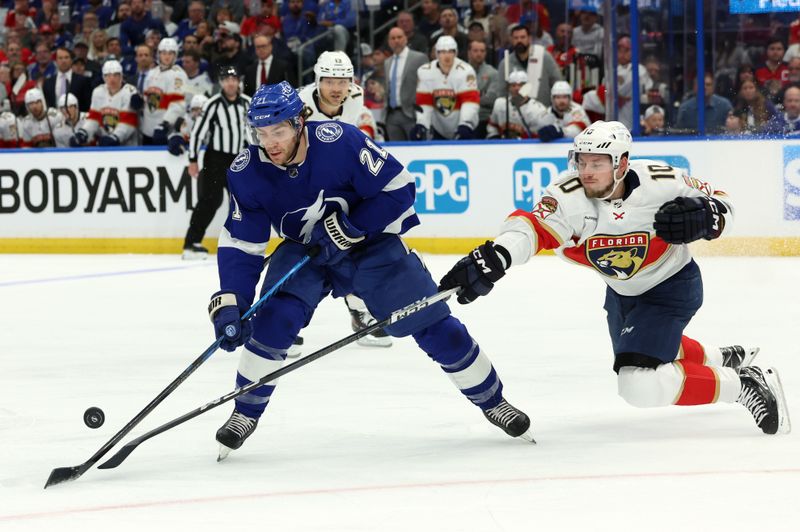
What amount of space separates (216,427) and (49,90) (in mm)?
8372

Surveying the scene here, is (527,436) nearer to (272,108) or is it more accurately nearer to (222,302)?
(222,302)

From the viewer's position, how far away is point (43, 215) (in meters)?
10.8

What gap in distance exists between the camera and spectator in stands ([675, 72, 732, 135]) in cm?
916

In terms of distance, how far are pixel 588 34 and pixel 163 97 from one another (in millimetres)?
3598

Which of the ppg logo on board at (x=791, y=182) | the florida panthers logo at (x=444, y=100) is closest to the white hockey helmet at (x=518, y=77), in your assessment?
the florida panthers logo at (x=444, y=100)

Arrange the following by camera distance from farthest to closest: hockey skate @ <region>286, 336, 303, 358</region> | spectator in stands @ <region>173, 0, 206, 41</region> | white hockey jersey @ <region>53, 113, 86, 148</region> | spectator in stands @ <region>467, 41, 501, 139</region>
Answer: spectator in stands @ <region>173, 0, 206, 41</region> < white hockey jersey @ <region>53, 113, 86, 148</region> < spectator in stands @ <region>467, 41, 501, 139</region> < hockey skate @ <region>286, 336, 303, 358</region>

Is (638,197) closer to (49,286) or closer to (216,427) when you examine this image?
(216,427)

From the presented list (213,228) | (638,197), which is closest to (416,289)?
(638,197)

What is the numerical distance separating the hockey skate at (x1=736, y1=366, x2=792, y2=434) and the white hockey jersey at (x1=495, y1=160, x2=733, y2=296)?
0.40 meters

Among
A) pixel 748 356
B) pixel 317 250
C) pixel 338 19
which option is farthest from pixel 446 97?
pixel 317 250

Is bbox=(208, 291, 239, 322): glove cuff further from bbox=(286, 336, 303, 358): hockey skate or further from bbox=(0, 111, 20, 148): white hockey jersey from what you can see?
bbox=(0, 111, 20, 148): white hockey jersey

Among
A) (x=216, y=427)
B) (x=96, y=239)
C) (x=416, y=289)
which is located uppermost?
(x=416, y=289)

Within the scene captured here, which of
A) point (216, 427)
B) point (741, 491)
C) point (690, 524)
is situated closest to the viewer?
point (690, 524)

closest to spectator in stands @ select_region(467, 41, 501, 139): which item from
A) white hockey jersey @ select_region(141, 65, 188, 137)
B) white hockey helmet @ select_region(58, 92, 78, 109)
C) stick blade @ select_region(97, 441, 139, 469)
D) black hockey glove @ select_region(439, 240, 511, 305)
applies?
white hockey jersey @ select_region(141, 65, 188, 137)
